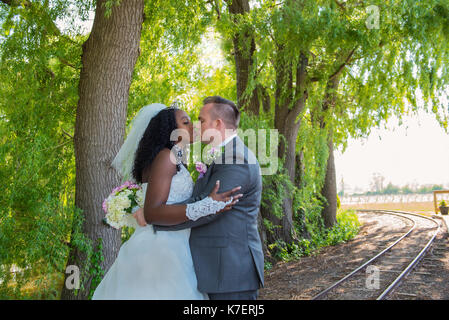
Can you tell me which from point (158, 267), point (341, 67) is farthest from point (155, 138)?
point (341, 67)

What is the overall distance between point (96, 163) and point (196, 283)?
328 centimetres

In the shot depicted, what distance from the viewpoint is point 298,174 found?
13.5 m

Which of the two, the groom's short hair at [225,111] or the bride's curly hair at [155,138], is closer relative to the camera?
the groom's short hair at [225,111]

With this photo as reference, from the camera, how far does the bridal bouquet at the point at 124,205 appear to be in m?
3.09

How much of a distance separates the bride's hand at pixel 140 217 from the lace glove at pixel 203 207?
50 centimetres

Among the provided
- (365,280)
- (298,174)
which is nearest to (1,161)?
(365,280)

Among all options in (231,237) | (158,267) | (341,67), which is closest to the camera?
(231,237)

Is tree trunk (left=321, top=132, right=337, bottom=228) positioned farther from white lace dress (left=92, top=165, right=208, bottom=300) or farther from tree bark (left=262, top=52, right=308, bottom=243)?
white lace dress (left=92, top=165, right=208, bottom=300)

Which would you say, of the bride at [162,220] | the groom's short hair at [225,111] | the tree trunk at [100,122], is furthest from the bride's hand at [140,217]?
the tree trunk at [100,122]

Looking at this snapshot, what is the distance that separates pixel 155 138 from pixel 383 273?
7678 millimetres

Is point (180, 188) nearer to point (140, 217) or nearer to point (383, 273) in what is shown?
point (140, 217)

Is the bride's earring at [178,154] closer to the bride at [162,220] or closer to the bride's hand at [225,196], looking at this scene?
the bride at [162,220]

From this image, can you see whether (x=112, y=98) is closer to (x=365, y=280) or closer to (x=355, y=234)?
(x=365, y=280)

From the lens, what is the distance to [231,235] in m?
2.64
